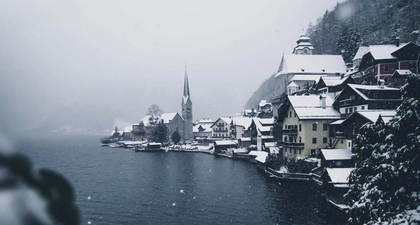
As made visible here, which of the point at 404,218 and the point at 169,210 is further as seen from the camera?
the point at 169,210

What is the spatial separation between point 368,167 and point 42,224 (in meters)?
13.4

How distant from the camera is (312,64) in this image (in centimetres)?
7838

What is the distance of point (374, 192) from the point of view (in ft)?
34.5

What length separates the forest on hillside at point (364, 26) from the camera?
71.8 meters

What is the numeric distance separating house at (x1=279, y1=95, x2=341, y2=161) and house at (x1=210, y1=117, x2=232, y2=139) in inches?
1784

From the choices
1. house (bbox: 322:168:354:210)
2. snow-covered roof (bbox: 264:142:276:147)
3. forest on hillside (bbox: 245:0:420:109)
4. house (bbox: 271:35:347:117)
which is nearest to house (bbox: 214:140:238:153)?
house (bbox: 271:35:347:117)

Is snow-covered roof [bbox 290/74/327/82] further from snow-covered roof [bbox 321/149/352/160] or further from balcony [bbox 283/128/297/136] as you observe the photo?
snow-covered roof [bbox 321/149/352/160]

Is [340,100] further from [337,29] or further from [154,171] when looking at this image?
[337,29]

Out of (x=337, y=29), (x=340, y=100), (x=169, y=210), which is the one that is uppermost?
(x=337, y=29)

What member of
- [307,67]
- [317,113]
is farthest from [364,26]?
[317,113]

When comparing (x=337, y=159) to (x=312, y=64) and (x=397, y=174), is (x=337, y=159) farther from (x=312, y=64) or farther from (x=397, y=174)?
(x=312, y=64)

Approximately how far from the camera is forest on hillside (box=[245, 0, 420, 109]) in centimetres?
7181

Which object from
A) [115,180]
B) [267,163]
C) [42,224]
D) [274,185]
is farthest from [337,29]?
[42,224]

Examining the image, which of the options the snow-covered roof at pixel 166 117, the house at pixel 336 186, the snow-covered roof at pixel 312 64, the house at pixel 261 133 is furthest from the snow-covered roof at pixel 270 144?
the snow-covered roof at pixel 166 117
